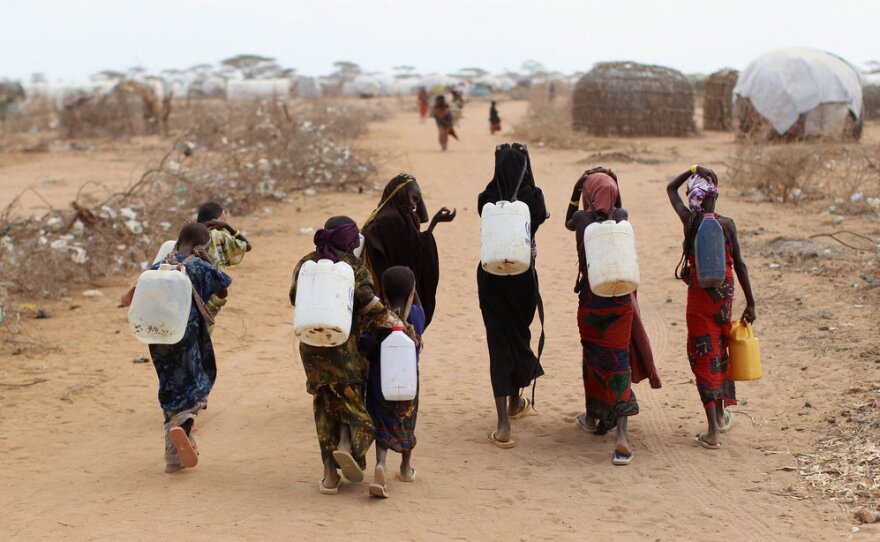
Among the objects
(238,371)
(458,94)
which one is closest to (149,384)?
(238,371)

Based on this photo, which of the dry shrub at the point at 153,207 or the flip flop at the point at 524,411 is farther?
the dry shrub at the point at 153,207

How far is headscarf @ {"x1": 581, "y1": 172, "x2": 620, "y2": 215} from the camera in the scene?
4.53m

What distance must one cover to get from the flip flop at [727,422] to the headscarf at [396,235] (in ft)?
5.94

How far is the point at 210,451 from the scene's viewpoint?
5.04 meters

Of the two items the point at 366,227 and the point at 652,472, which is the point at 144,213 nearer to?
the point at 366,227

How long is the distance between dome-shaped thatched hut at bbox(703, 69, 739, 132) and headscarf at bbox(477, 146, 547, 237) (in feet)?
65.3

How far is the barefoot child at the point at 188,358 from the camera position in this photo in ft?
15.0

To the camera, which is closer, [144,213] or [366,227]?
[366,227]

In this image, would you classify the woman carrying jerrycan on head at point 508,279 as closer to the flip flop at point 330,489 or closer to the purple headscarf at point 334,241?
the purple headscarf at point 334,241

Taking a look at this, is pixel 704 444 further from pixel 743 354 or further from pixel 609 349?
pixel 609 349

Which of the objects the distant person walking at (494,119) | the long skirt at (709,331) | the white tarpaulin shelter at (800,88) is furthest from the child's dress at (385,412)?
the distant person walking at (494,119)

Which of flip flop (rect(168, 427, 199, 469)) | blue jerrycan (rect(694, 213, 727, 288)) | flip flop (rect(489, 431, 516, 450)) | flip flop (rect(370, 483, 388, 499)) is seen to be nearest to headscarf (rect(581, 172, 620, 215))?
blue jerrycan (rect(694, 213, 727, 288))

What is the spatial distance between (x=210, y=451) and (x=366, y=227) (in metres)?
1.46

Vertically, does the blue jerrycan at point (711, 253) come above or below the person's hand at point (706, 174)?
below
